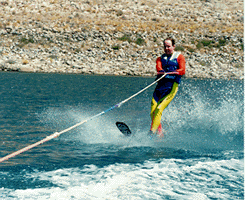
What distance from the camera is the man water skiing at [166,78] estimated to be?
7.78m

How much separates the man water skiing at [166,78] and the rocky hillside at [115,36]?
2849 cm

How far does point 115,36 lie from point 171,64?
35838mm

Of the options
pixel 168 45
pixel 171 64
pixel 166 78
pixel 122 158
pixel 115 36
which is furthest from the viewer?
pixel 115 36

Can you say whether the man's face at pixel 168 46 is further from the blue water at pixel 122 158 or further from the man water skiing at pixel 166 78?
the blue water at pixel 122 158

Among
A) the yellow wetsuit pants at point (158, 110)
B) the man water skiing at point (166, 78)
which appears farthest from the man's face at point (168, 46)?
the yellow wetsuit pants at point (158, 110)

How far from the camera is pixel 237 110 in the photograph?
11930 mm

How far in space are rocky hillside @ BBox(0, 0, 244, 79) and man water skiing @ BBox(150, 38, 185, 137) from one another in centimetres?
2849

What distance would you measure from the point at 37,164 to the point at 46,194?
1448mm

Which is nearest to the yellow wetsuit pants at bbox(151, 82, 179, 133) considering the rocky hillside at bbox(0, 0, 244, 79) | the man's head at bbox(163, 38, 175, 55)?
the man's head at bbox(163, 38, 175, 55)

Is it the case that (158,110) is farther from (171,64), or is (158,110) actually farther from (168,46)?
(168,46)

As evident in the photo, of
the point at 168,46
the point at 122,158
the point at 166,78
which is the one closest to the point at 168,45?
the point at 168,46

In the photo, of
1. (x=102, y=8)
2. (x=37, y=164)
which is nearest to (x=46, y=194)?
(x=37, y=164)

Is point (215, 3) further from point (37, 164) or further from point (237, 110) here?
point (37, 164)

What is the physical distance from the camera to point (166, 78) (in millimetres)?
7984
